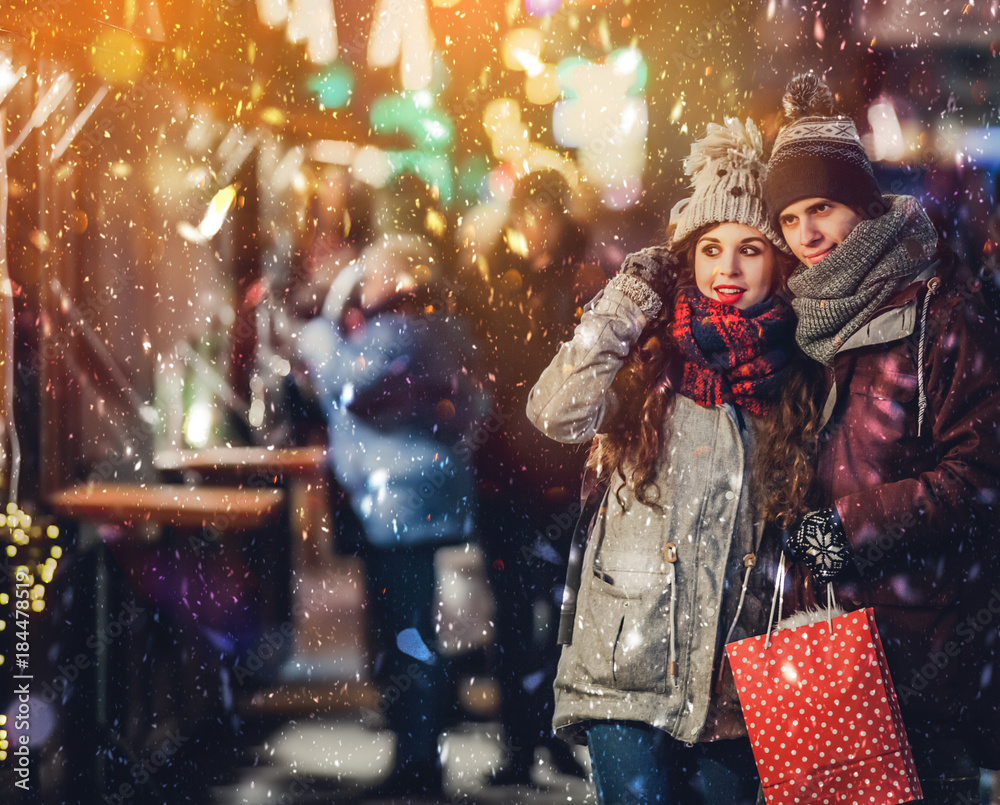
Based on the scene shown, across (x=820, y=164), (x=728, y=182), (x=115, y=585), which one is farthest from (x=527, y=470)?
(x=115, y=585)

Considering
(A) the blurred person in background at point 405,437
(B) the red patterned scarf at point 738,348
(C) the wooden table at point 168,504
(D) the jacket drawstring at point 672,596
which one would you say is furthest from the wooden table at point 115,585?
(B) the red patterned scarf at point 738,348

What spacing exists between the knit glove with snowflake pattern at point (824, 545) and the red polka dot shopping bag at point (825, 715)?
9cm

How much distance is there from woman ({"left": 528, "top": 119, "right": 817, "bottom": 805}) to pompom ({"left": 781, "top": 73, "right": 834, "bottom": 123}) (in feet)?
0.35

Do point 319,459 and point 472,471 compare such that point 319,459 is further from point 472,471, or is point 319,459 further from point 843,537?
point 843,537

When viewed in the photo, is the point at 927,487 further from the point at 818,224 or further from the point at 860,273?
the point at 818,224

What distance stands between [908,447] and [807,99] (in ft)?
2.53

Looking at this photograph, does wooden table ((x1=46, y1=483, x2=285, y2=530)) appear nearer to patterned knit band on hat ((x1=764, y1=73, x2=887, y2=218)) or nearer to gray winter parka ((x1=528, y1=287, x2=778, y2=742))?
gray winter parka ((x1=528, y1=287, x2=778, y2=742))

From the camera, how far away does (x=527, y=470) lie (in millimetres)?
1980

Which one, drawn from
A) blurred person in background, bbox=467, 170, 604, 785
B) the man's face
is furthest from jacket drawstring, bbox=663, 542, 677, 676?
the man's face

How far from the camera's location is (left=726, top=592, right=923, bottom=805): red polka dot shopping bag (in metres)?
1.48

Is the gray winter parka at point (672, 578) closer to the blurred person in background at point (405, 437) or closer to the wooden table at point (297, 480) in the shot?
the blurred person in background at point (405, 437)

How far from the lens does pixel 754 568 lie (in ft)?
5.31

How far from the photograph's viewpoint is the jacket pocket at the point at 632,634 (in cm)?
161

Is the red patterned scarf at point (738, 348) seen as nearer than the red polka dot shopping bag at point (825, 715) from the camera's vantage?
No
